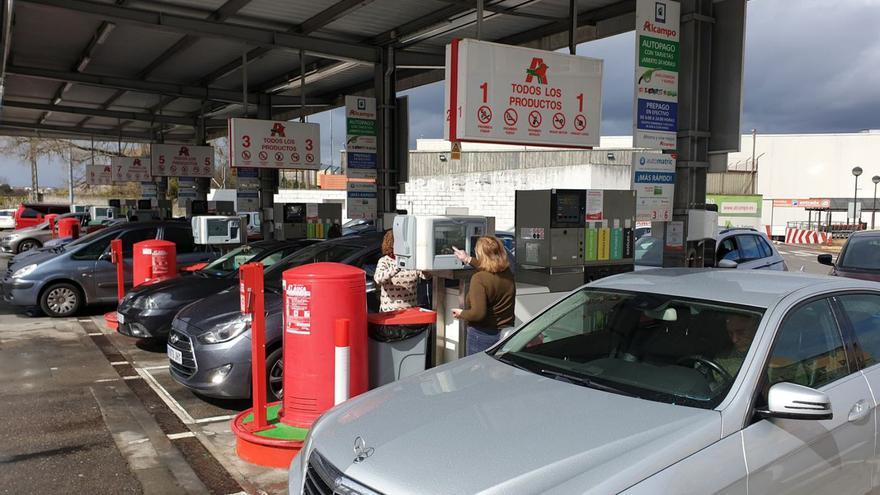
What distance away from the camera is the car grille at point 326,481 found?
2.56 m

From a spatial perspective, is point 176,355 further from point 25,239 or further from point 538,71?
point 25,239

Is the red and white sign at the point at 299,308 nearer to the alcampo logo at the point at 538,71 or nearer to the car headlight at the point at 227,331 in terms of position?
the car headlight at the point at 227,331

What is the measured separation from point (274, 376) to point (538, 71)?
4.48 meters

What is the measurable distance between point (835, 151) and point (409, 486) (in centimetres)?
6358

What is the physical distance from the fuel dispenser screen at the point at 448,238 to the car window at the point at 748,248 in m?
5.91

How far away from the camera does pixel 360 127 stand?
13.8 metres

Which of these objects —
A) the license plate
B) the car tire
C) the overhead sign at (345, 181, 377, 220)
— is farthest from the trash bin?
the car tire

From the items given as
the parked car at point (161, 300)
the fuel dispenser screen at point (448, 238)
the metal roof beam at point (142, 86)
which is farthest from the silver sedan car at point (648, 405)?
the metal roof beam at point (142, 86)

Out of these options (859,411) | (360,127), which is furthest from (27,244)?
(859,411)

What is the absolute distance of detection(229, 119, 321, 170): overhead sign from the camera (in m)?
14.1

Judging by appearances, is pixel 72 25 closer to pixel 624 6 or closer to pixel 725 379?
pixel 624 6

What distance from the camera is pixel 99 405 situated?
20.7 ft

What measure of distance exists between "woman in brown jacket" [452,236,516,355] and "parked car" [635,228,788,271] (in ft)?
16.4

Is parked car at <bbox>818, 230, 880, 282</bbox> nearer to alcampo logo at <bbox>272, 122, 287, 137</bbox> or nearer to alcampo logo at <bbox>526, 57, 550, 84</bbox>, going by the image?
alcampo logo at <bbox>526, 57, 550, 84</bbox>
